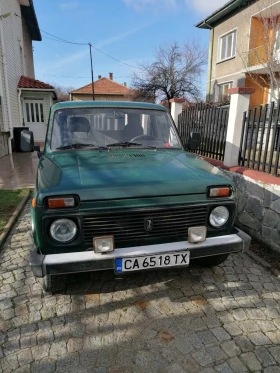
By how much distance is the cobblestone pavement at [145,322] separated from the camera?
204cm

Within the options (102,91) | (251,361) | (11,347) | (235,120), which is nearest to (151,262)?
(251,361)

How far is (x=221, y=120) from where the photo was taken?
5.46 meters

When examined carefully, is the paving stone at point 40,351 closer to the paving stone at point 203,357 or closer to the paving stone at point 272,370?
the paving stone at point 203,357

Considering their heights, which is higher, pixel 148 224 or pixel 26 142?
pixel 26 142

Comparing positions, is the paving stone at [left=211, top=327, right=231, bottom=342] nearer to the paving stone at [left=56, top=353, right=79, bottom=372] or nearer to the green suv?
the green suv

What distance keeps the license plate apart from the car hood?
54 centimetres

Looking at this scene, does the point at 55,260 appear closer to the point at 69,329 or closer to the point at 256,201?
the point at 69,329

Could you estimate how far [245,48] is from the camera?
53.1ft

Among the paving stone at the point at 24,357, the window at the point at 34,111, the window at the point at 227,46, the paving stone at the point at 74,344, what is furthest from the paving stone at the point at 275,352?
the window at the point at 227,46

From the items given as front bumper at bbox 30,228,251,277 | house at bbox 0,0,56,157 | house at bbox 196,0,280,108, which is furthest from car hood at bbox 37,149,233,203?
house at bbox 196,0,280,108

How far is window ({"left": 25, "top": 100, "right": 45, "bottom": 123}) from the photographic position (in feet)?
52.9

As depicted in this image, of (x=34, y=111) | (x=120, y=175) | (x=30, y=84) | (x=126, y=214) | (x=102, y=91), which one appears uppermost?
(x=102, y=91)

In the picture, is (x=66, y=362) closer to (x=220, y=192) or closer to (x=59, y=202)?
(x=59, y=202)

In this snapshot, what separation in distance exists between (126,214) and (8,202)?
13.2 feet
